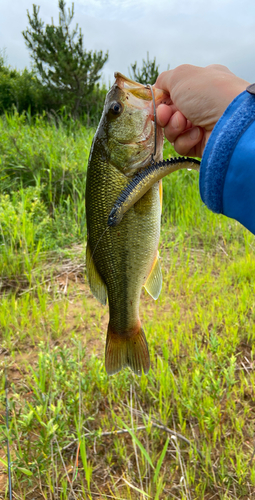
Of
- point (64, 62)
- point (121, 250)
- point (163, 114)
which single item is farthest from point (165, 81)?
point (64, 62)

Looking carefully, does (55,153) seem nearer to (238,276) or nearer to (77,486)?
(238,276)

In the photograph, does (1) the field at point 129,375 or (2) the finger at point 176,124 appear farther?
(1) the field at point 129,375

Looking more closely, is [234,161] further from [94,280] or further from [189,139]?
[94,280]

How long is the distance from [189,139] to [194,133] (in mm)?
34

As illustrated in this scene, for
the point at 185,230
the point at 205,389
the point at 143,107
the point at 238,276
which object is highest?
the point at 143,107

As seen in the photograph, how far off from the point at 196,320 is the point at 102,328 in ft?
2.52

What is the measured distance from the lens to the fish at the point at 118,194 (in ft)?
4.08

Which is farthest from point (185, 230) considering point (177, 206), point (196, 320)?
→ point (196, 320)

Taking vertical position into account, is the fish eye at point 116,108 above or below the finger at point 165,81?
below

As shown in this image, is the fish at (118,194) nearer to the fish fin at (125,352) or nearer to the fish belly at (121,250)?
the fish belly at (121,250)

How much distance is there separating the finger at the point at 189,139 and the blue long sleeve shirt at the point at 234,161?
0.43m

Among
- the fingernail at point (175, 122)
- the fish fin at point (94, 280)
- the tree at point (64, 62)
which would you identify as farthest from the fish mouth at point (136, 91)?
the tree at point (64, 62)

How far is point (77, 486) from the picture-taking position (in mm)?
1794

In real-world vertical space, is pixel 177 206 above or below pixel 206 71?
below
